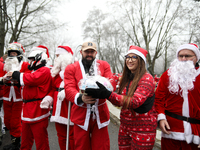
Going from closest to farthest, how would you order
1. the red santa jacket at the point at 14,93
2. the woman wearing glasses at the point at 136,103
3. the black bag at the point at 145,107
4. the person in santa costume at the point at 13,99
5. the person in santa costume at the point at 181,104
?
the woman wearing glasses at the point at 136,103, the black bag at the point at 145,107, the person in santa costume at the point at 181,104, the person in santa costume at the point at 13,99, the red santa jacket at the point at 14,93

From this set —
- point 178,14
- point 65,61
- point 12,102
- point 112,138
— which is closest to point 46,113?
point 65,61

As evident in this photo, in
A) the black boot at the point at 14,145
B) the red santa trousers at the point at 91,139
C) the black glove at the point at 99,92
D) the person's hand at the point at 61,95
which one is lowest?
the black boot at the point at 14,145

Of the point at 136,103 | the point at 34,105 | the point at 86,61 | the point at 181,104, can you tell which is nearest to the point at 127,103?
the point at 136,103

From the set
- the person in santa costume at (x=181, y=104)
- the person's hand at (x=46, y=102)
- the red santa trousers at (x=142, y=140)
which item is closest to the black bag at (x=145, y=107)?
the red santa trousers at (x=142, y=140)

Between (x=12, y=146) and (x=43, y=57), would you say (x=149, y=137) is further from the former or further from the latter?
(x=12, y=146)

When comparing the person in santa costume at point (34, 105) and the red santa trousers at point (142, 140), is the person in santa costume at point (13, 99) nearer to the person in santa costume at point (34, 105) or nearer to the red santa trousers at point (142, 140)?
the person in santa costume at point (34, 105)

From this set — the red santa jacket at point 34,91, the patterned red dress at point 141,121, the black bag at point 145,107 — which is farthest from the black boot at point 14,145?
the black bag at point 145,107

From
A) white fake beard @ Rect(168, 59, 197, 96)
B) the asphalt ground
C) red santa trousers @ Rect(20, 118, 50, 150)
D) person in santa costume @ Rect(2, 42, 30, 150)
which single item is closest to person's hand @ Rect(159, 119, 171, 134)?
white fake beard @ Rect(168, 59, 197, 96)

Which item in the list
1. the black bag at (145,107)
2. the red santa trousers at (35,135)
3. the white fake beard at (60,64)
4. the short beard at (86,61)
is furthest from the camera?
the white fake beard at (60,64)

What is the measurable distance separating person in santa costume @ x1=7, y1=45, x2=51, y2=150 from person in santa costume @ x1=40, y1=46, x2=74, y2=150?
162 mm

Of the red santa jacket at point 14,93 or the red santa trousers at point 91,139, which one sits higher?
the red santa jacket at point 14,93

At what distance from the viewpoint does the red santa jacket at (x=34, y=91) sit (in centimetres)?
257

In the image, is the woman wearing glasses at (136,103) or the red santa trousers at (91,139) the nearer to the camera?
the woman wearing glasses at (136,103)

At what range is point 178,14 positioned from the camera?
46.0 ft
